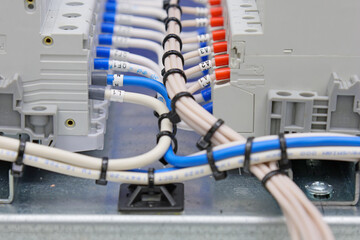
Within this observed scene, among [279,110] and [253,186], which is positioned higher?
[279,110]

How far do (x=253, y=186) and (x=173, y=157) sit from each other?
233 millimetres

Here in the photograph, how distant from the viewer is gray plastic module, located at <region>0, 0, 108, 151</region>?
→ 1.68 meters

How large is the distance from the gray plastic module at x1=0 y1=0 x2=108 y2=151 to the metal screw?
54 centimetres

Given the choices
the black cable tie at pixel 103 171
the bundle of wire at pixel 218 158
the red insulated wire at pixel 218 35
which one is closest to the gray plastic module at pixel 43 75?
the bundle of wire at pixel 218 158

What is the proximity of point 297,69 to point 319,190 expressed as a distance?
284 millimetres

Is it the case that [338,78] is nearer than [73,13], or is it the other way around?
[338,78]

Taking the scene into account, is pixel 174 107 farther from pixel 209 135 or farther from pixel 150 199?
pixel 150 199

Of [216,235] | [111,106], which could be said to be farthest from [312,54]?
[111,106]

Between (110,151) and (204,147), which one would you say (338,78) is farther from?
(110,151)

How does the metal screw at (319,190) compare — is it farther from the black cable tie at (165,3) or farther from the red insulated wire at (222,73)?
the black cable tie at (165,3)

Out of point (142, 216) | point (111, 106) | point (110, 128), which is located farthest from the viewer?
point (111, 106)

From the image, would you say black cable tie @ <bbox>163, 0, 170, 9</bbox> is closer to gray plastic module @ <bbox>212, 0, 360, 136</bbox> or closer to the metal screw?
gray plastic module @ <bbox>212, 0, 360, 136</bbox>

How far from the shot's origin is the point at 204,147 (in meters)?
1.64

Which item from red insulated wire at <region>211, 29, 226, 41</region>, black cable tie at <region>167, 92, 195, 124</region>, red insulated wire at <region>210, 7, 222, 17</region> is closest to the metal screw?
black cable tie at <region>167, 92, 195, 124</region>
